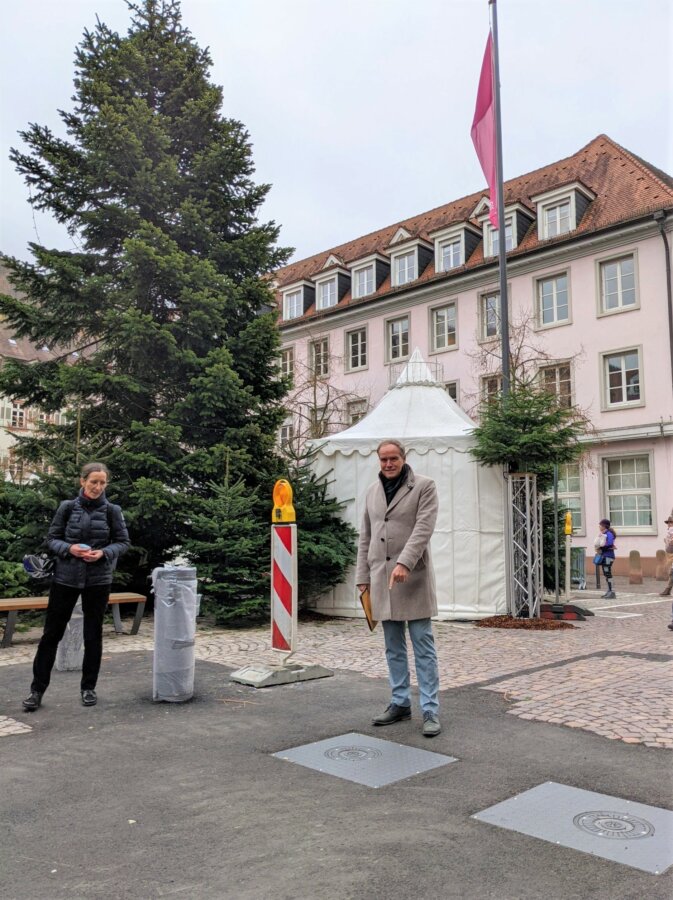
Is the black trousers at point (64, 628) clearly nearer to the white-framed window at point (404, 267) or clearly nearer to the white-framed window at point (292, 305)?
the white-framed window at point (404, 267)

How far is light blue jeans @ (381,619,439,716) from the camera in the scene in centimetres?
518

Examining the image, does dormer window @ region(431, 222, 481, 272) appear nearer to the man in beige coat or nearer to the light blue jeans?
the man in beige coat

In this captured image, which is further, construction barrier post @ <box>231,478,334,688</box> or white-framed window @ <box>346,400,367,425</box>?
white-framed window @ <box>346,400,367,425</box>

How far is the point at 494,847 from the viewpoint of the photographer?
317 centimetres

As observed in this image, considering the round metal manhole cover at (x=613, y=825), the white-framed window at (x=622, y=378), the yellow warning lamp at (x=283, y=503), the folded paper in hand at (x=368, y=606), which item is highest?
the white-framed window at (x=622, y=378)

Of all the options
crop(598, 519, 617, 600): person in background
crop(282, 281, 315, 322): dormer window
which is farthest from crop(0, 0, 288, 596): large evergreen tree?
crop(282, 281, 315, 322): dormer window

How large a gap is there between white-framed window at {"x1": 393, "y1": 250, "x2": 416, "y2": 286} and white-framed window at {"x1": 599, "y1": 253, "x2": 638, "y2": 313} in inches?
363

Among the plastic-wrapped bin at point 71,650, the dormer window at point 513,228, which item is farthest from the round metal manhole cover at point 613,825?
the dormer window at point 513,228

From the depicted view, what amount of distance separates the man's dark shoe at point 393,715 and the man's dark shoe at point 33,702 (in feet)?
8.44

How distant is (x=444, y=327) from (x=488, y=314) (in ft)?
8.38

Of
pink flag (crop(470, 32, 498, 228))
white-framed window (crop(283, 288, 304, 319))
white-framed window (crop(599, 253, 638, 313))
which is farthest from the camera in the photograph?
white-framed window (crop(283, 288, 304, 319))

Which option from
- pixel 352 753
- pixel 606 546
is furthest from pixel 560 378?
pixel 352 753

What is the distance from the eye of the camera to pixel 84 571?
19.6ft

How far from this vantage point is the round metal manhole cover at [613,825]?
3307 mm
